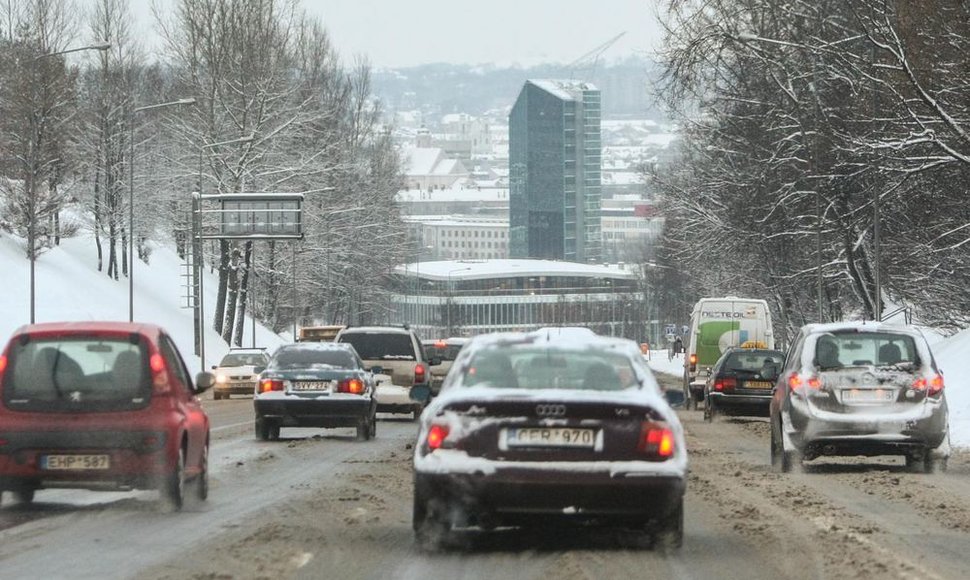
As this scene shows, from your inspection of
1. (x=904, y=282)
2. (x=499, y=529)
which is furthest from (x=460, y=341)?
(x=499, y=529)

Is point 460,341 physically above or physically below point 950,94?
below

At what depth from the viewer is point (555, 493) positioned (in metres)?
11.6

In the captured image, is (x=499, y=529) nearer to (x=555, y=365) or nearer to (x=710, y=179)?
(x=555, y=365)

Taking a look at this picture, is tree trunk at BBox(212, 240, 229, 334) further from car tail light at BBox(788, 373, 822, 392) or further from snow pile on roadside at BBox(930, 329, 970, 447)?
car tail light at BBox(788, 373, 822, 392)

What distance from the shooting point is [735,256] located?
6738 cm

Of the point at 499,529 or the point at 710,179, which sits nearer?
the point at 499,529

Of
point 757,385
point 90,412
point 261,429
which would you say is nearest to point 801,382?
point 90,412

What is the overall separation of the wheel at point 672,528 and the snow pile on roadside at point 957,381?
44.6 feet

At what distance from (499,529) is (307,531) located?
1.33 m

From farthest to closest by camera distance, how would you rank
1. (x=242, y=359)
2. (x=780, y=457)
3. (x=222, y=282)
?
(x=222, y=282) → (x=242, y=359) → (x=780, y=457)

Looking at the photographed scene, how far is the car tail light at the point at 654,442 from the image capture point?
11.7m

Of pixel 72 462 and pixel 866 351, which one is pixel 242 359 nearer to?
pixel 866 351

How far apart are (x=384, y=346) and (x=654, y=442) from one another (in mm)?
22385

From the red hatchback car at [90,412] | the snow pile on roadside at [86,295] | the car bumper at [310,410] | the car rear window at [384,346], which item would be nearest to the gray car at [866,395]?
the red hatchback car at [90,412]
